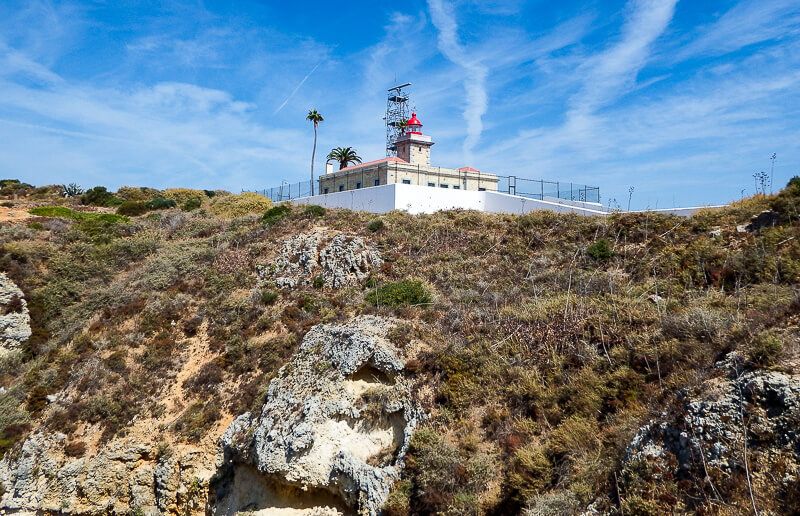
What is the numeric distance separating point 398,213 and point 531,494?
19908 millimetres

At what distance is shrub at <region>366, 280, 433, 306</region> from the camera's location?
18.6 m

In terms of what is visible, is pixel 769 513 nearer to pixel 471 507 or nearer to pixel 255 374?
pixel 471 507

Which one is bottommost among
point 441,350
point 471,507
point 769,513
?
point 471,507

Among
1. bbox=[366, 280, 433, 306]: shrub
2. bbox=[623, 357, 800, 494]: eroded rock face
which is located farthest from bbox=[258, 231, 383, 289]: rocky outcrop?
bbox=[623, 357, 800, 494]: eroded rock face

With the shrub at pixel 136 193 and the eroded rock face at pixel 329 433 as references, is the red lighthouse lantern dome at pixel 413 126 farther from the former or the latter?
the eroded rock face at pixel 329 433

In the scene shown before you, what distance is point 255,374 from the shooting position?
17781mm

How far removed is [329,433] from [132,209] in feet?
109

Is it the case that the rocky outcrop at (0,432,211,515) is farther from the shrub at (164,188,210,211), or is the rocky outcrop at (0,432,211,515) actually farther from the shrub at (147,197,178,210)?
the shrub at (164,188,210,211)

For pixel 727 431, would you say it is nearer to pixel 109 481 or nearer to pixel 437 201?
pixel 109 481

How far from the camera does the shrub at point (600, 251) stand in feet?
69.2

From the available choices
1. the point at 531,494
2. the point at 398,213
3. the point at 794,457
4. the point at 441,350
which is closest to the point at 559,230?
the point at 398,213

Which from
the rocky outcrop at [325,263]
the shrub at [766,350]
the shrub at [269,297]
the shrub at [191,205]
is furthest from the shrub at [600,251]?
the shrub at [191,205]

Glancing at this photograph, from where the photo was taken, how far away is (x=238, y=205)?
129 ft

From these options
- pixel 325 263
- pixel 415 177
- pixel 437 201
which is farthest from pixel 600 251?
pixel 415 177
